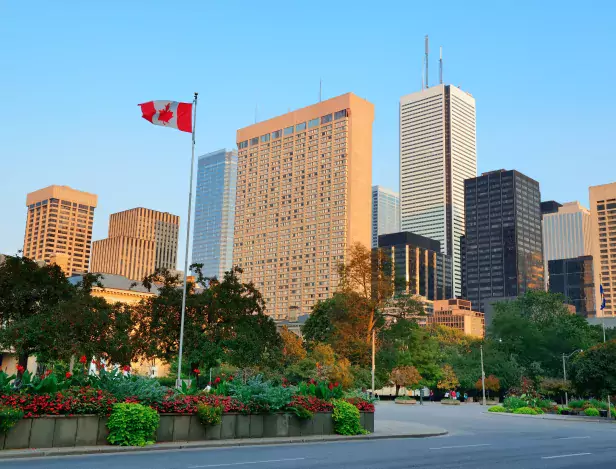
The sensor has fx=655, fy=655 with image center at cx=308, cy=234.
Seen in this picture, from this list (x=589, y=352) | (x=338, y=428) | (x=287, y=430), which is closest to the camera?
(x=287, y=430)

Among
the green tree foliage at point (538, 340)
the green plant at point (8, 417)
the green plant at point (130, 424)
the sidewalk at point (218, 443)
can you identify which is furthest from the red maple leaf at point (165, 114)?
the green tree foliage at point (538, 340)

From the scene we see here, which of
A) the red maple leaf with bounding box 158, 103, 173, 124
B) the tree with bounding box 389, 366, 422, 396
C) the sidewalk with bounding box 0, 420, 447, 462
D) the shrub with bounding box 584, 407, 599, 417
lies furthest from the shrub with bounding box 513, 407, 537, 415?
the red maple leaf with bounding box 158, 103, 173, 124

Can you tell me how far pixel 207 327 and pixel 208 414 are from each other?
966 inches

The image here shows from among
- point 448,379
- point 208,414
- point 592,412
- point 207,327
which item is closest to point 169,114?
point 208,414

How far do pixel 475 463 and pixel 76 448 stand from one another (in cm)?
1121

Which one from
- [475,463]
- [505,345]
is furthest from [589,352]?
[505,345]

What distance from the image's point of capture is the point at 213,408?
22672mm

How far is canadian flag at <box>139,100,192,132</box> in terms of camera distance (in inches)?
1326

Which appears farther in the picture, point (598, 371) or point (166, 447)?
point (598, 371)

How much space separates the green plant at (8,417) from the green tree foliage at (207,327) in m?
26.7

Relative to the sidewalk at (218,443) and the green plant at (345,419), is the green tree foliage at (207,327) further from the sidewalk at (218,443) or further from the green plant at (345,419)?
the green plant at (345,419)

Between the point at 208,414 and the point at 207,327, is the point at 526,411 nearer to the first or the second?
the point at 207,327

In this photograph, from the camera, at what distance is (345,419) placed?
27.0 metres

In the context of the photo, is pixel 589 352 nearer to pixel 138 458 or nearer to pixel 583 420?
pixel 583 420
